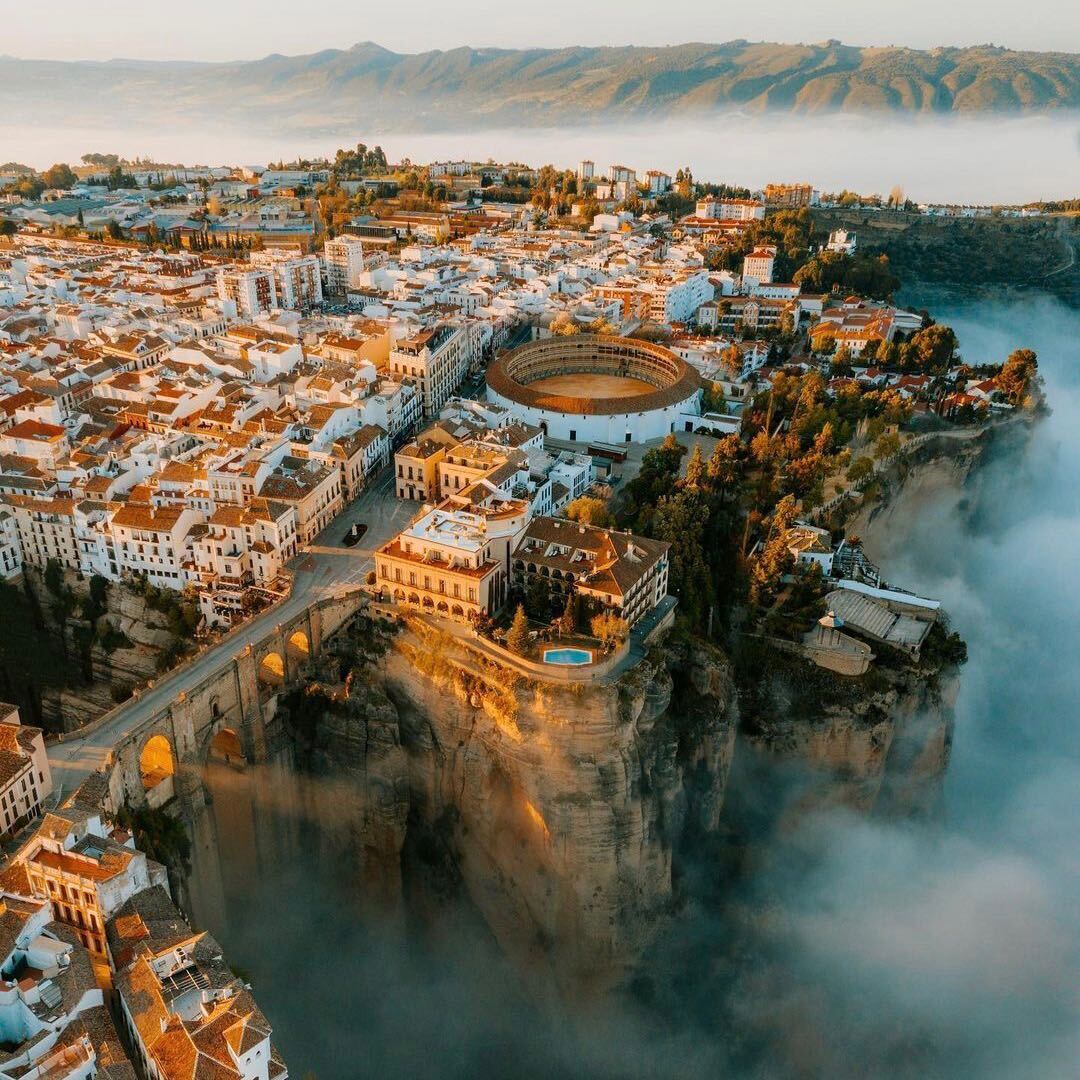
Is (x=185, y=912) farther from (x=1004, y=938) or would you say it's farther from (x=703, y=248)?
(x=703, y=248)

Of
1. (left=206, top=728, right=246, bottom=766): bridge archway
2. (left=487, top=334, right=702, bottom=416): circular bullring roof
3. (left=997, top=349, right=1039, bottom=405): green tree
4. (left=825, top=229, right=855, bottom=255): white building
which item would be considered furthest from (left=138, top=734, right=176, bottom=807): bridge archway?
(left=825, top=229, right=855, bottom=255): white building

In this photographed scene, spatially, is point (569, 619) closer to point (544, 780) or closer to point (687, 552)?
point (544, 780)

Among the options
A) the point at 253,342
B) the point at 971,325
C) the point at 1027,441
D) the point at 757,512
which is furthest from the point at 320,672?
the point at 971,325

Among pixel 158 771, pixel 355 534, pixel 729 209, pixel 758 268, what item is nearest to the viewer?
pixel 158 771

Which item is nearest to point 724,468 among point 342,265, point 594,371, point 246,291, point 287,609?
point 594,371

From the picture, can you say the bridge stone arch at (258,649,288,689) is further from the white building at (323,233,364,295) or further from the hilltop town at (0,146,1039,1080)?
the white building at (323,233,364,295)

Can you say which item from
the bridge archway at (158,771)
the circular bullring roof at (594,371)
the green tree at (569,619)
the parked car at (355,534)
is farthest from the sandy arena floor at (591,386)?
the bridge archway at (158,771)

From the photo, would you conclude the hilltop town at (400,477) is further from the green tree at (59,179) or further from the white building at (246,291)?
the green tree at (59,179)
